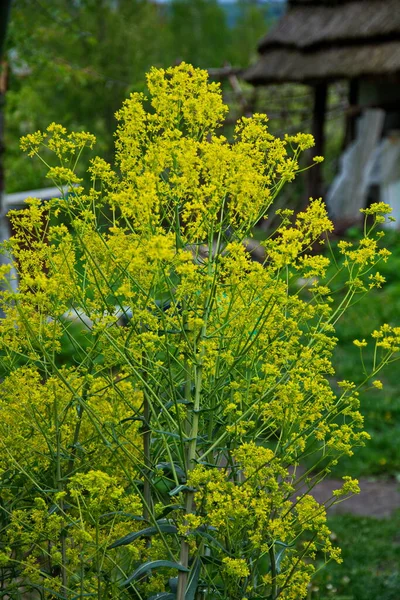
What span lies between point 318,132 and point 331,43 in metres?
1.40

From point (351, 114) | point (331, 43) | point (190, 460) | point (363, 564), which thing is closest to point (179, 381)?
point (190, 460)

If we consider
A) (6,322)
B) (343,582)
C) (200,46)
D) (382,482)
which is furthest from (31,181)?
(200,46)

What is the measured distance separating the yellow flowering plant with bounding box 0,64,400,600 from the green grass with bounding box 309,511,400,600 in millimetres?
1751

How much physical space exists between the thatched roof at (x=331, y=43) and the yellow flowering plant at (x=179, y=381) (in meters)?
10.7

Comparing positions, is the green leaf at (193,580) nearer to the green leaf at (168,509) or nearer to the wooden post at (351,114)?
the green leaf at (168,509)

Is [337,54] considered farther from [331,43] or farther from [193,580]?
[193,580]

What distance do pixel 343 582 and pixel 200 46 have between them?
24.1 metres

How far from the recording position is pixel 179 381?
2.49 metres

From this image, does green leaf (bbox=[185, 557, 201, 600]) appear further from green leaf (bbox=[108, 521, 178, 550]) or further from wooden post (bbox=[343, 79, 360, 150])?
wooden post (bbox=[343, 79, 360, 150])

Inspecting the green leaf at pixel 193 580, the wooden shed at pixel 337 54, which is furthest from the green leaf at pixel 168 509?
the wooden shed at pixel 337 54

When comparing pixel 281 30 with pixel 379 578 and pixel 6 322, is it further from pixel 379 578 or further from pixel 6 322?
pixel 6 322

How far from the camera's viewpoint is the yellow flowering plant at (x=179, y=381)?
222 cm

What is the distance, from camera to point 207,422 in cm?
245

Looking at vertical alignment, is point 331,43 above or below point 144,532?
above
